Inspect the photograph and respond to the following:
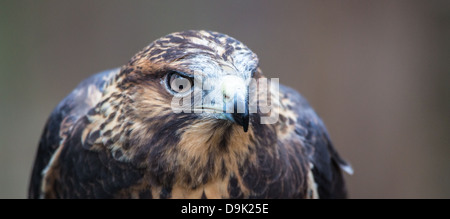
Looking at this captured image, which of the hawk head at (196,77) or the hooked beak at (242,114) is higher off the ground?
the hawk head at (196,77)

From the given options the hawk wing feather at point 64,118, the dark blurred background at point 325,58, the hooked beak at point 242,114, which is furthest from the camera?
the dark blurred background at point 325,58

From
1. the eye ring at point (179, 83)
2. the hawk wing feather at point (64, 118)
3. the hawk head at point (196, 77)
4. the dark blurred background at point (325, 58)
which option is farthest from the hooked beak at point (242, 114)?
the dark blurred background at point (325, 58)

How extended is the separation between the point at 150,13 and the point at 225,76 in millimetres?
3815

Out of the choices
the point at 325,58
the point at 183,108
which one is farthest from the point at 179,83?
the point at 325,58

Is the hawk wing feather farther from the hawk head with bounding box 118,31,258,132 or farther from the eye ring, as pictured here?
the eye ring

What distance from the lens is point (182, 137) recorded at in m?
2.41

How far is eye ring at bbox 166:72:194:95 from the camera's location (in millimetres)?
2252

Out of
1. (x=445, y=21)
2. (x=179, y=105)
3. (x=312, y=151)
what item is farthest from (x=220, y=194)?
(x=445, y=21)

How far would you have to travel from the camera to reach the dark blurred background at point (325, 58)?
5473 millimetres

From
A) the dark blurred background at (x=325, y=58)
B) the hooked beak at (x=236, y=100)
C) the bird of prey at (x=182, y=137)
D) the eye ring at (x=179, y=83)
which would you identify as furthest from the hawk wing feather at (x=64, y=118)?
the dark blurred background at (x=325, y=58)

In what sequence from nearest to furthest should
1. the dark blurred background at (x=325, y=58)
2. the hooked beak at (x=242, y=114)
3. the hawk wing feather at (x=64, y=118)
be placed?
the hooked beak at (x=242, y=114) → the hawk wing feather at (x=64, y=118) → the dark blurred background at (x=325, y=58)

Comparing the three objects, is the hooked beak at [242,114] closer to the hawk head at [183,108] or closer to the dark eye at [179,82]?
the hawk head at [183,108]

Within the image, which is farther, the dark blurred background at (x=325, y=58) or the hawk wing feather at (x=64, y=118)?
the dark blurred background at (x=325, y=58)
